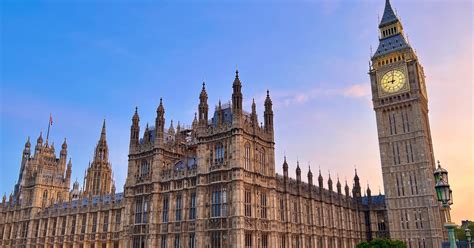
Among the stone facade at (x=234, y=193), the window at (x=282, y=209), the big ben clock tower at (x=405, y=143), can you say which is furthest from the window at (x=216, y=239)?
the big ben clock tower at (x=405, y=143)

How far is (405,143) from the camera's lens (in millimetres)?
81750

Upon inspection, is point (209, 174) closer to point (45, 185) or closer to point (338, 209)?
point (338, 209)

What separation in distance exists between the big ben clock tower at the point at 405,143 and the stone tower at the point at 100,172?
73080 millimetres

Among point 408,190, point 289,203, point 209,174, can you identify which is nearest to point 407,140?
point 408,190

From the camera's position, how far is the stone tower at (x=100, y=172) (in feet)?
368

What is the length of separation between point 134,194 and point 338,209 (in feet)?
122

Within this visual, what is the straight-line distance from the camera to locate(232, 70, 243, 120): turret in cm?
5147

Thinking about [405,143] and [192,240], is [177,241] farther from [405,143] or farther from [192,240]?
[405,143]

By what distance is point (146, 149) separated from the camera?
60.2 meters

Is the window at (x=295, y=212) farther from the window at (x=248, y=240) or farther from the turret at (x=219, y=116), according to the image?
the turret at (x=219, y=116)

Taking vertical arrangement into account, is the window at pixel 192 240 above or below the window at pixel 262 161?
below

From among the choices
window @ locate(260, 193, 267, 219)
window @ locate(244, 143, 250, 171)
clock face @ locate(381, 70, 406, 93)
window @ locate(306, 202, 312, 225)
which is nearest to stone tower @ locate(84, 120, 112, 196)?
window @ locate(306, 202, 312, 225)

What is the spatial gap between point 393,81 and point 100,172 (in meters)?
79.8

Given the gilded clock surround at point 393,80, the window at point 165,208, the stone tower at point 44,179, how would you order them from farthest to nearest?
1. the stone tower at point 44,179
2. the gilded clock surround at point 393,80
3. the window at point 165,208
